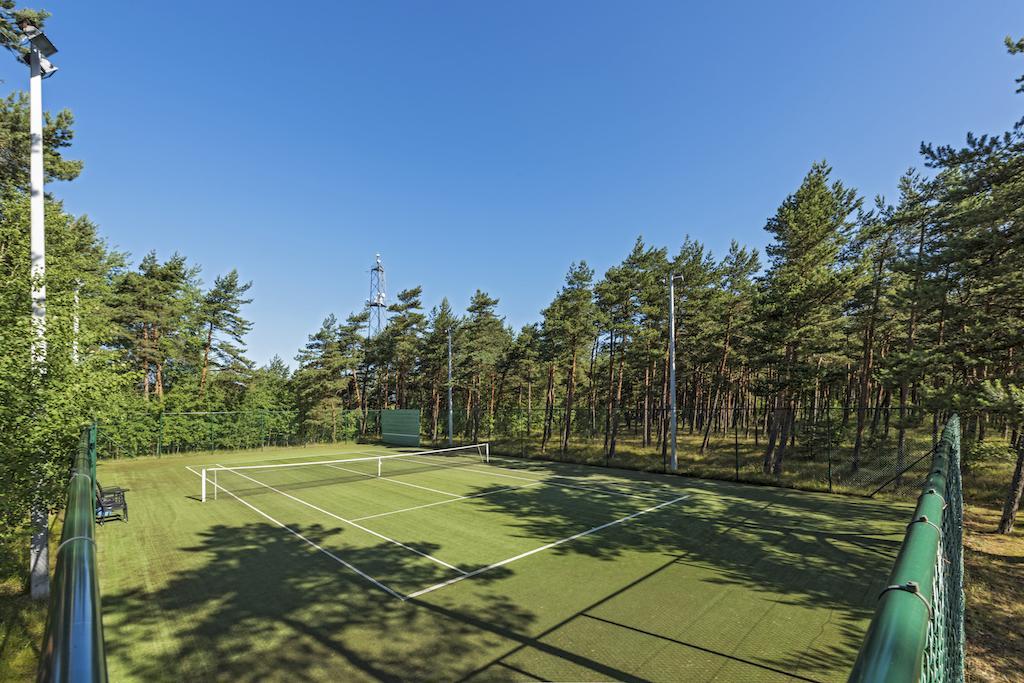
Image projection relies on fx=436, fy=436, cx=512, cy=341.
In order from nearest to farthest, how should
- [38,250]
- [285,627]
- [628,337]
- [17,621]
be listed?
[17,621] → [285,627] → [38,250] → [628,337]

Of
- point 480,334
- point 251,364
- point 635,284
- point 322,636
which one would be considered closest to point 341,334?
point 251,364

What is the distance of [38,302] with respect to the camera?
7168 mm

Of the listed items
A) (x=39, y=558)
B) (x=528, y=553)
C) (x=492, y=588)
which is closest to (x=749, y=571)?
(x=528, y=553)

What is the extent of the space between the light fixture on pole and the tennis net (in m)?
7.28

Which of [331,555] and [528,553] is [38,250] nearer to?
[331,555]

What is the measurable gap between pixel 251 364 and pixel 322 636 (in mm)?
38147

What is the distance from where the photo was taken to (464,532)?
11.0 meters

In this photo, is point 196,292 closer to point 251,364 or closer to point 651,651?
point 251,364

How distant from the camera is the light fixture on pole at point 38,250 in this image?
6828mm

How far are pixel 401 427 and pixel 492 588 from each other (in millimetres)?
29713

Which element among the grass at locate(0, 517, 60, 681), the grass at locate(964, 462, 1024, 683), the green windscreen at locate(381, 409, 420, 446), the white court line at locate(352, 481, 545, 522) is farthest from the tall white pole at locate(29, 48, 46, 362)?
the green windscreen at locate(381, 409, 420, 446)

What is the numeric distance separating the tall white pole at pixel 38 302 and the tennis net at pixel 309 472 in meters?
7.26

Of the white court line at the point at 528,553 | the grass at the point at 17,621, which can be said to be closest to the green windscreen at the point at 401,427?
the white court line at the point at 528,553

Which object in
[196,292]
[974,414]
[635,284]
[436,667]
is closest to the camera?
[436,667]
